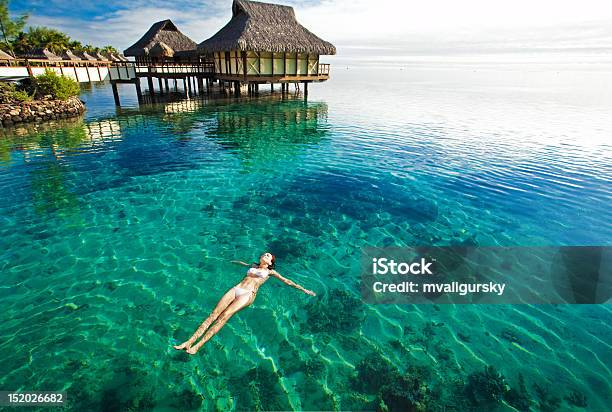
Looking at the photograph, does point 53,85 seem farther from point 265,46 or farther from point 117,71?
point 265,46

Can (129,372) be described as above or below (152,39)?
below

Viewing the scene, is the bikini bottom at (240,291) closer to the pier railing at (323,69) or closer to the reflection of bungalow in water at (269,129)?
the reflection of bungalow in water at (269,129)

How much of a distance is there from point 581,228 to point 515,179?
421 centimetres

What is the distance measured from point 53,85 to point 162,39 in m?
15.2

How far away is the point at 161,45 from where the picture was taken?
3123cm

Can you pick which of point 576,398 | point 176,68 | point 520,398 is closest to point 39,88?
point 176,68

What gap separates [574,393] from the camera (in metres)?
4.59

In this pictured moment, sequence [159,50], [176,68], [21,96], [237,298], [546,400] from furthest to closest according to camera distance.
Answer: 1. [159,50]
2. [176,68]
3. [21,96]
4. [237,298]
5. [546,400]

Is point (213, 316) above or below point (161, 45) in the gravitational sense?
below

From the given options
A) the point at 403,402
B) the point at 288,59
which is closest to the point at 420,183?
the point at 403,402

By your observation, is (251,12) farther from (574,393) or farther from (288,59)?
(574,393)

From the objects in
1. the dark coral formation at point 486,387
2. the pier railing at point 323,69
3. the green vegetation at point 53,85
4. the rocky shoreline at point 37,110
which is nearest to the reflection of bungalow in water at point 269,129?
the pier railing at point 323,69

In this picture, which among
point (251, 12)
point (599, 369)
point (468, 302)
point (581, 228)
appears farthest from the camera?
point (251, 12)

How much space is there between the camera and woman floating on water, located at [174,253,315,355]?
5.17 m
